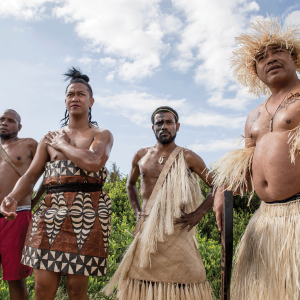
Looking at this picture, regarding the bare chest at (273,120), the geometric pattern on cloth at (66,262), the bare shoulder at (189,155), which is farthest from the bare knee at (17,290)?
the bare chest at (273,120)

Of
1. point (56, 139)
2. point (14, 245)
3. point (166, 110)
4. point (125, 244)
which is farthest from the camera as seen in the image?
point (125, 244)

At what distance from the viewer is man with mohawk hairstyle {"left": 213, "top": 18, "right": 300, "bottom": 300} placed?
1.96 m

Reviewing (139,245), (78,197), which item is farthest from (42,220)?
(139,245)

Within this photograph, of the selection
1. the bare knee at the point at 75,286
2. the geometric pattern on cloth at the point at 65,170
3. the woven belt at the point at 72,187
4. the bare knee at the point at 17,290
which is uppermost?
the geometric pattern on cloth at the point at 65,170

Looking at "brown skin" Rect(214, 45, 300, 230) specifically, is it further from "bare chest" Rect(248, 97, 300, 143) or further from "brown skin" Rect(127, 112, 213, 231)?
"brown skin" Rect(127, 112, 213, 231)

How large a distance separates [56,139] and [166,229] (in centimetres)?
141

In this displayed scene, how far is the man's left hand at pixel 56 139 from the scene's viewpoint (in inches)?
101

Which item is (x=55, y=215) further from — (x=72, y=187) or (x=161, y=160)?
(x=161, y=160)

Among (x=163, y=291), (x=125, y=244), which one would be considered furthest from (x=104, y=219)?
(x=125, y=244)

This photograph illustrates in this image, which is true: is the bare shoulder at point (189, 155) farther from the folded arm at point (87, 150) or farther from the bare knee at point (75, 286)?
the bare knee at point (75, 286)

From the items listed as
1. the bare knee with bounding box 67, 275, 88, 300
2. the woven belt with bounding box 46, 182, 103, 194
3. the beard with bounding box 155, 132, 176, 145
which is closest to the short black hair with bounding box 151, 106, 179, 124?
the beard with bounding box 155, 132, 176, 145

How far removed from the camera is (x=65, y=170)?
8.23ft

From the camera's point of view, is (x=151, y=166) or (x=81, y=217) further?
(x=151, y=166)

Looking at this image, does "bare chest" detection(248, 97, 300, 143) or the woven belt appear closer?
"bare chest" detection(248, 97, 300, 143)
